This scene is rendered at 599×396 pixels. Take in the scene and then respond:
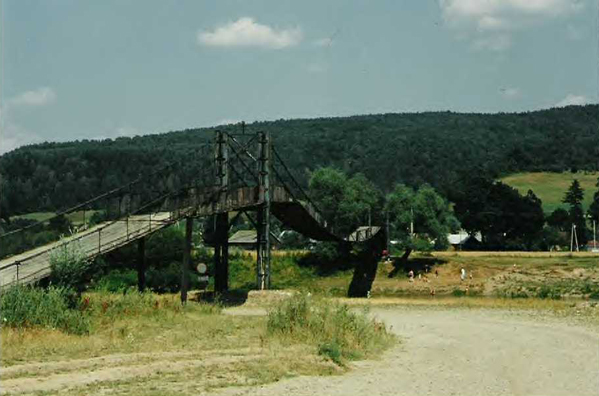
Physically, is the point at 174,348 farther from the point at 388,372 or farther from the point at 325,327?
the point at 388,372

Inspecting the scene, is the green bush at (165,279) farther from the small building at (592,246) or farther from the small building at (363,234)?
the small building at (592,246)

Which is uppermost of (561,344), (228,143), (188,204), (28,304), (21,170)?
(21,170)

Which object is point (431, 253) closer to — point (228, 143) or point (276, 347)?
point (228, 143)

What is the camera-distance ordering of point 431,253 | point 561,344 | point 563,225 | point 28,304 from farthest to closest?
point 563,225 → point 431,253 → point 561,344 → point 28,304

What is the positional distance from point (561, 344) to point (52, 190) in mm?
124160

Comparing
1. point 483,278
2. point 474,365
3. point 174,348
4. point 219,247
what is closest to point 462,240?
point 483,278

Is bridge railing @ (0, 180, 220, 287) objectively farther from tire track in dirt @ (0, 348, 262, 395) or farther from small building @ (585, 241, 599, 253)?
small building @ (585, 241, 599, 253)

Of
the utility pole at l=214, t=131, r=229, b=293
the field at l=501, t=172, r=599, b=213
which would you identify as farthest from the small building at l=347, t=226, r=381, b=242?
the field at l=501, t=172, r=599, b=213

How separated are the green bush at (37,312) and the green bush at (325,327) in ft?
18.2

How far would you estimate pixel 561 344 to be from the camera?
89.7ft

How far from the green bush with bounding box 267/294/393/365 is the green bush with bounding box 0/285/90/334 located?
5.56 m

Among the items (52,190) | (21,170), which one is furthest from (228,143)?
(21,170)

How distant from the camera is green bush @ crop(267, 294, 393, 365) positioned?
2330 cm

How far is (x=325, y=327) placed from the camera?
78.9 feet
